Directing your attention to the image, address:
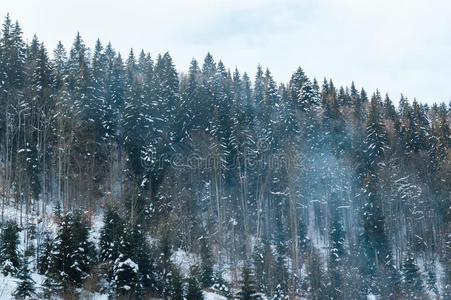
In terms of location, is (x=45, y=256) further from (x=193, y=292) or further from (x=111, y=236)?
(x=193, y=292)

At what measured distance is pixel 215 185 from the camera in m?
67.1

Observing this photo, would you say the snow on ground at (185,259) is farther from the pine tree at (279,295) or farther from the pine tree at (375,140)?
the pine tree at (375,140)

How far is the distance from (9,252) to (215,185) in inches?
1265

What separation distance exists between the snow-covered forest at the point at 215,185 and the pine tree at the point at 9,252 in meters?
0.37

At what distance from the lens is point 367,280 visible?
5603cm

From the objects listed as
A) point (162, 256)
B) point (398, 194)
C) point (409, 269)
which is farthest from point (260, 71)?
point (162, 256)

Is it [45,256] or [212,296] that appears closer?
[45,256]

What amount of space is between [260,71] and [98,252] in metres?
67.4

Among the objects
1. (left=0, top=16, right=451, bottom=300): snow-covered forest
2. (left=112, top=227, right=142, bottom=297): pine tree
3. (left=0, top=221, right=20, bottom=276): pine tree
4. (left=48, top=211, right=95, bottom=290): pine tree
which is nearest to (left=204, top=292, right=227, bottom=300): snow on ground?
(left=0, top=16, right=451, bottom=300): snow-covered forest

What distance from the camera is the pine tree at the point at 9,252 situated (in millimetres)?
36625

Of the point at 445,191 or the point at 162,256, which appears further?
the point at 445,191

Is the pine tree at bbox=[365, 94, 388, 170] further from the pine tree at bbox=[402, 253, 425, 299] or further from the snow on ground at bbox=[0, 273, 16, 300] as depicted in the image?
the snow on ground at bbox=[0, 273, 16, 300]

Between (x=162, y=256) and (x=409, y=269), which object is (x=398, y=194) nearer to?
(x=409, y=269)

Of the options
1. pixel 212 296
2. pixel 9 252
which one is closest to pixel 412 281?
pixel 212 296
